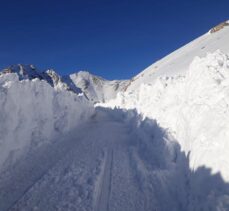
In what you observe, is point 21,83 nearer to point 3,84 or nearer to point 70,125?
point 3,84

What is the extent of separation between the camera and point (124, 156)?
50.8 ft

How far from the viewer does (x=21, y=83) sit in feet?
54.1

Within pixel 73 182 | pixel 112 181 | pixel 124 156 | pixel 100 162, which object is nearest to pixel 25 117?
pixel 100 162

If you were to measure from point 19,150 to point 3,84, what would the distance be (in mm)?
3121

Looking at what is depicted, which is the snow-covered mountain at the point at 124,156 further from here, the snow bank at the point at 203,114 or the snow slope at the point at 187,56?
the snow slope at the point at 187,56

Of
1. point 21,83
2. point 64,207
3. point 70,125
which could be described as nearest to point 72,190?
point 64,207

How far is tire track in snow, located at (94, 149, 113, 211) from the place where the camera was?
32.7ft

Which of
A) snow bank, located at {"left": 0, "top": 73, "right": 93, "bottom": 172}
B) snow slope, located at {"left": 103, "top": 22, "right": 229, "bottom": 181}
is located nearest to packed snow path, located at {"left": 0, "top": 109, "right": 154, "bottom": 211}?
snow bank, located at {"left": 0, "top": 73, "right": 93, "bottom": 172}

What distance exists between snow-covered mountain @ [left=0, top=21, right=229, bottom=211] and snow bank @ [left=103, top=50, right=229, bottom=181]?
1.4 inches

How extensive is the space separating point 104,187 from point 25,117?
614cm

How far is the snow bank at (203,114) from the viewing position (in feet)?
32.3

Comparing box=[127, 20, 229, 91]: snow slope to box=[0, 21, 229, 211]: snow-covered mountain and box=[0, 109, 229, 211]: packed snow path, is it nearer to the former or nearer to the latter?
box=[0, 21, 229, 211]: snow-covered mountain

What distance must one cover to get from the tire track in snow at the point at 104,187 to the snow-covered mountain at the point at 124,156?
31 mm

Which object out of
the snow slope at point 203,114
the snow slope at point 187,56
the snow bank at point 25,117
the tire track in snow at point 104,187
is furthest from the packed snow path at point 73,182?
the snow slope at point 187,56
